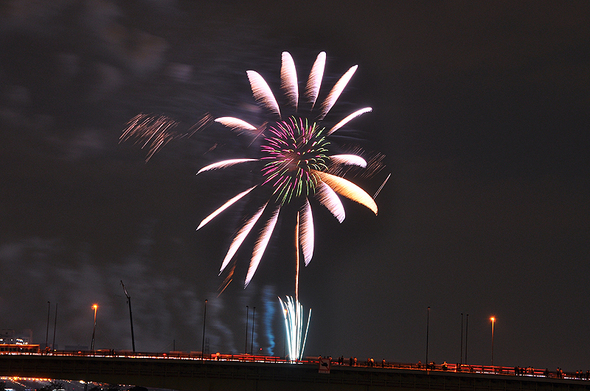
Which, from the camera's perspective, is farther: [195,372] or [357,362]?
[357,362]

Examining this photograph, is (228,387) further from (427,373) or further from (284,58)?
(284,58)

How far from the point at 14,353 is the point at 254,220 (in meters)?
34.0

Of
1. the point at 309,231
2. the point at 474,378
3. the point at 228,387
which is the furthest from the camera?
the point at 309,231

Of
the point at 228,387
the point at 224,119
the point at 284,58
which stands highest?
the point at 284,58

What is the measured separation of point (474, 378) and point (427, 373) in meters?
5.17

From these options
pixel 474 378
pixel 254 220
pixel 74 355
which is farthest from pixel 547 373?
pixel 74 355

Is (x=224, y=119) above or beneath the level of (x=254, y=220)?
above

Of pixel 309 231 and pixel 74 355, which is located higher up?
pixel 309 231

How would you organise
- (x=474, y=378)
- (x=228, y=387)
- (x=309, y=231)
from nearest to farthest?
(x=474, y=378) < (x=228, y=387) < (x=309, y=231)

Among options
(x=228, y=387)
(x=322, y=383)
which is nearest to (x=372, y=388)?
(x=322, y=383)

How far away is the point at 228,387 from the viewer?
84750 millimetres

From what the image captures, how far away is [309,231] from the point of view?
9019 cm

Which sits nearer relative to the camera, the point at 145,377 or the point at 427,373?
the point at 427,373

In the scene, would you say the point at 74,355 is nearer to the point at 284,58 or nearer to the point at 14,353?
the point at 14,353
